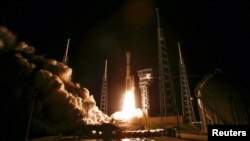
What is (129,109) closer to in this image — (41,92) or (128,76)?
(128,76)

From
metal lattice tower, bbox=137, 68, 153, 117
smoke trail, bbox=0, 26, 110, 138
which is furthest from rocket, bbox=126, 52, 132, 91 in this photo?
smoke trail, bbox=0, 26, 110, 138

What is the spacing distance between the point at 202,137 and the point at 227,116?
20.1 feet

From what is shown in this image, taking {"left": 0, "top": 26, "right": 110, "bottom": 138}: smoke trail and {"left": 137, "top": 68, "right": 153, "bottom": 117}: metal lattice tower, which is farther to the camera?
{"left": 137, "top": 68, "right": 153, "bottom": 117}: metal lattice tower

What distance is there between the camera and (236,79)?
98.0 ft

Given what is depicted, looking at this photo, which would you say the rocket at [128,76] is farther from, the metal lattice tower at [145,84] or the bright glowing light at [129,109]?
the metal lattice tower at [145,84]

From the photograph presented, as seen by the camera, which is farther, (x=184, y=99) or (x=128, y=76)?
(x=128, y=76)

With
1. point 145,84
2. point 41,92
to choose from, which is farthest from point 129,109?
point 41,92

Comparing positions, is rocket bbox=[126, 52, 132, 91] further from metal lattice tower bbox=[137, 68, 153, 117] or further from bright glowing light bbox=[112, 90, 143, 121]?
metal lattice tower bbox=[137, 68, 153, 117]

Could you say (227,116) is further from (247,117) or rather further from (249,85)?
(249,85)

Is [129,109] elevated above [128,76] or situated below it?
below

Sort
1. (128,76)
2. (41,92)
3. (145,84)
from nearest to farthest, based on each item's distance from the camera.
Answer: (41,92) → (145,84) → (128,76)

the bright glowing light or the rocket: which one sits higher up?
the rocket

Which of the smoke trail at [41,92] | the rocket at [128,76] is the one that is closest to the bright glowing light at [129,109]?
the rocket at [128,76]

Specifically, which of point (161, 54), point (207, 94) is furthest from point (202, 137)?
point (161, 54)
